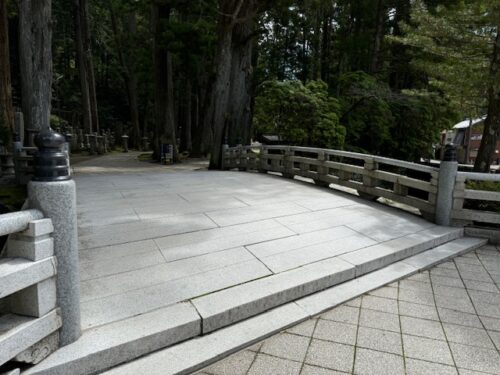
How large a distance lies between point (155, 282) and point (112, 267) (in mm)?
534

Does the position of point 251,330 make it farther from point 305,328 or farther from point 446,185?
point 446,185

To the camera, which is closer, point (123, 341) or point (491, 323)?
point (123, 341)

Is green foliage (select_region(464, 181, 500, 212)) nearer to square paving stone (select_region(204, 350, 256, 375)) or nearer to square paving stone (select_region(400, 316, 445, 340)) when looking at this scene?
square paving stone (select_region(400, 316, 445, 340))

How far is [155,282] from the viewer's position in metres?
2.89

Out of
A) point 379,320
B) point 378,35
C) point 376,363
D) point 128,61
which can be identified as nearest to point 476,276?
point 379,320

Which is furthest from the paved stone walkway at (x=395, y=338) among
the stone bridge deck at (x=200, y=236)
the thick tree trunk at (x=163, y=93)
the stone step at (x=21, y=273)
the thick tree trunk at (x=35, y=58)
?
the thick tree trunk at (x=163, y=93)

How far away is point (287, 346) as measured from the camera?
2.41m

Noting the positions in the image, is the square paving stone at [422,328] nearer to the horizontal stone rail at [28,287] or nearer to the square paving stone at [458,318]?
the square paving stone at [458,318]

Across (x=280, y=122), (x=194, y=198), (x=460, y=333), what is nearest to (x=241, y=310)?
(x=460, y=333)

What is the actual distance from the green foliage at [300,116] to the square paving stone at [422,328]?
10.2 m

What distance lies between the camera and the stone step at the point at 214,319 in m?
2.03

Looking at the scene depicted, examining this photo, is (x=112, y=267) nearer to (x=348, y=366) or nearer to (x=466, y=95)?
(x=348, y=366)

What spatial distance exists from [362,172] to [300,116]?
6731 mm

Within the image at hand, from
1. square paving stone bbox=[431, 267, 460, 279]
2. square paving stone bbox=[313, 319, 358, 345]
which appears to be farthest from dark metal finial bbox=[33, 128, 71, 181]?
square paving stone bbox=[431, 267, 460, 279]
